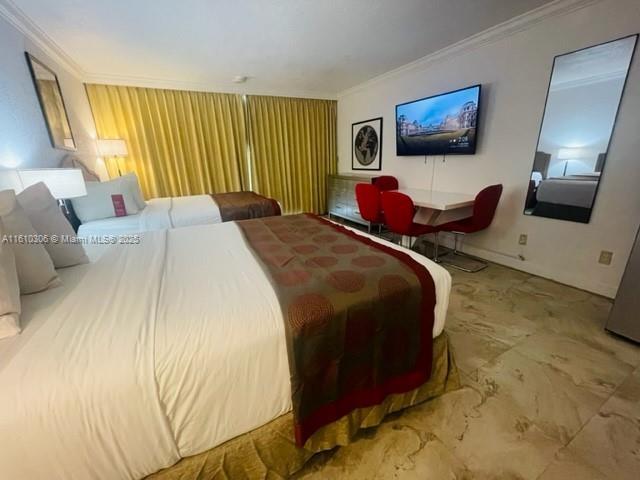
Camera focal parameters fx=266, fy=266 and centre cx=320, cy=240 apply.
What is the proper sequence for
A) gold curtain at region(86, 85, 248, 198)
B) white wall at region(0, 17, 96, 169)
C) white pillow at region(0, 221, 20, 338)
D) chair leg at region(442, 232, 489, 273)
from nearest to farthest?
white pillow at region(0, 221, 20, 338) → white wall at region(0, 17, 96, 169) → chair leg at region(442, 232, 489, 273) → gold curtain at region(86, 85, 248, 198)

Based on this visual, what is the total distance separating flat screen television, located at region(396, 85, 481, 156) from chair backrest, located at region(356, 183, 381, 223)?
0.95 m

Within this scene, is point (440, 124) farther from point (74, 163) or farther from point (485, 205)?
point (74, 163)

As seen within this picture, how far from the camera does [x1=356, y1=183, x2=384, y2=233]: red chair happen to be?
124 inches

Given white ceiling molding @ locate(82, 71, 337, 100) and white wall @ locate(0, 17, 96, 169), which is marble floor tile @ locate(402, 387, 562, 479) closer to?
white wall @ locate(0, 17, 96, 169)

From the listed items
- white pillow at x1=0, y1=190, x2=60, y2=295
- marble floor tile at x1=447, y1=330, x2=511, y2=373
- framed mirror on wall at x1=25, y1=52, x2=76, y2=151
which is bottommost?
marble floor tile at x1=447, y1=330, x2=511, y2=373

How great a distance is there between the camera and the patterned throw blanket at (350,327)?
988 mm

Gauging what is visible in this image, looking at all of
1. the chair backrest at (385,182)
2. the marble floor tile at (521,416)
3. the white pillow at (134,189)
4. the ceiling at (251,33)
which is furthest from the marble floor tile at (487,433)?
the white pillow at (134,189)

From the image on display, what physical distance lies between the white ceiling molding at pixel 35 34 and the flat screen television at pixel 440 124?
374 cm

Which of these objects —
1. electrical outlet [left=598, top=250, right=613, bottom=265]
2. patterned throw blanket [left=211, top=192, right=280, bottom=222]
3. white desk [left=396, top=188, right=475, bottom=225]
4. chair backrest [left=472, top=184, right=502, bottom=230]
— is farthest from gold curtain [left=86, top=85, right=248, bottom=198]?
electrical outlet [left=598, top=250, right=613, bottom=265]

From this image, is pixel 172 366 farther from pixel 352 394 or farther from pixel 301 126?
pixel 301 126

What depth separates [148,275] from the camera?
1327 millimetres

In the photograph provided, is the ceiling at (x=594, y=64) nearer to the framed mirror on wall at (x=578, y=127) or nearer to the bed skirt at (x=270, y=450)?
the framed mirror on wall at (x=578, y=127)

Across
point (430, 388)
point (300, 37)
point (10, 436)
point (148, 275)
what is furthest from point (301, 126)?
point (10, 436)

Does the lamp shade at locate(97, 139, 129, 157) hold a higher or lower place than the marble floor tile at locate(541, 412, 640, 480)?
higher
